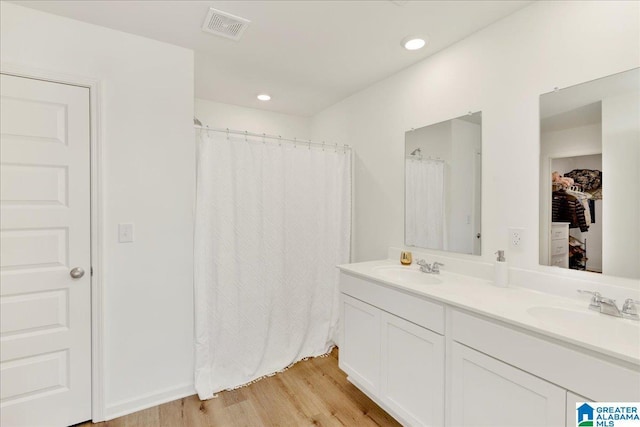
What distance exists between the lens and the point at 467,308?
4.42 ft

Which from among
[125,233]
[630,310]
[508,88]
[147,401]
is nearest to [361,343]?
[630,310]

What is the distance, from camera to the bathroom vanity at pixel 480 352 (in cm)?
101

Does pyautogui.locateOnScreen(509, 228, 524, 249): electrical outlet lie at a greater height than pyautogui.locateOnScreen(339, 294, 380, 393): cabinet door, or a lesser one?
greater

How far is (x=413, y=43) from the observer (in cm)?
201

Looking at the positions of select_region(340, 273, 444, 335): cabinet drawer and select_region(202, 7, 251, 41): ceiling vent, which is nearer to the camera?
select_region(340, 273, 444, 335): cabinet drawer

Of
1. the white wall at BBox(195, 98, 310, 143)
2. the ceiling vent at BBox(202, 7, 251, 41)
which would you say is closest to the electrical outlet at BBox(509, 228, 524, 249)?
the ceiling vent at BBox(202, 7, 251, 41)

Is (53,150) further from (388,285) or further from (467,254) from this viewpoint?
(467,254)

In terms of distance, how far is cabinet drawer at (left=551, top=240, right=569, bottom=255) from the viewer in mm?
1508

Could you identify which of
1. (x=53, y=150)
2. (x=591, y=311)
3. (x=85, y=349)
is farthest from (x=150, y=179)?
(x=591, y=311)

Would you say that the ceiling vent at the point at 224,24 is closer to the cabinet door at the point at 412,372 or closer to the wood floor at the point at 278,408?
the cabinet door at the point at 412,372

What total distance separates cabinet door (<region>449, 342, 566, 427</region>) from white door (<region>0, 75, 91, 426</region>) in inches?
81.8

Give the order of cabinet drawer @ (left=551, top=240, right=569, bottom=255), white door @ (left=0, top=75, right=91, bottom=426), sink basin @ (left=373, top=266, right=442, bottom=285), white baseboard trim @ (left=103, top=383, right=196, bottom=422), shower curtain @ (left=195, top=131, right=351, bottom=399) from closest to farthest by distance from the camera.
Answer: cabinet drawer @ (left=551, top=240, right=569, bottom=255)
white door @ (left=0, top=75, right=91, bottom=426)
white baseboard trim @ (left=103, top=383, right=196, bottom=422)
sink basin @ (left=373, top=266, right=442, bottom=285)
shower curtain @ (left=195, top=131, right=351, bottom=399)

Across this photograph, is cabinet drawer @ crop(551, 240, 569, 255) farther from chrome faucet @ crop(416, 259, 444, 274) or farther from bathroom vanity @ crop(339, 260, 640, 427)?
chrome faucet @ crop(416, 259, 444, 274)

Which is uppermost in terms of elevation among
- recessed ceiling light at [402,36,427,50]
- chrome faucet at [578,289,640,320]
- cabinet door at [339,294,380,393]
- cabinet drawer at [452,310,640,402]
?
recessed ceiling light at [402,36,427,50]
